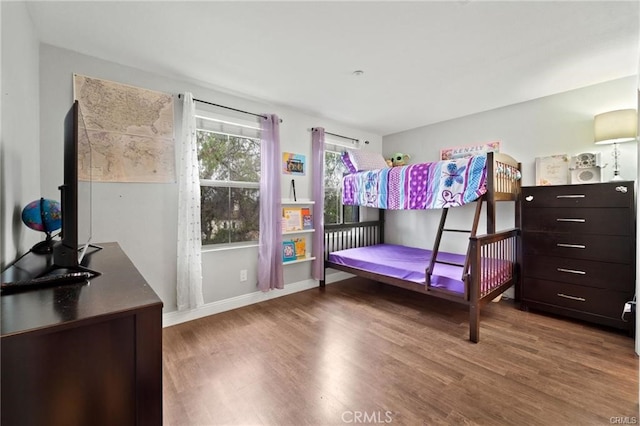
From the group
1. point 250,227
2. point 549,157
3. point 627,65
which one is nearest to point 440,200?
point 549,157

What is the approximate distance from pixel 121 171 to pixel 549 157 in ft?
13.6

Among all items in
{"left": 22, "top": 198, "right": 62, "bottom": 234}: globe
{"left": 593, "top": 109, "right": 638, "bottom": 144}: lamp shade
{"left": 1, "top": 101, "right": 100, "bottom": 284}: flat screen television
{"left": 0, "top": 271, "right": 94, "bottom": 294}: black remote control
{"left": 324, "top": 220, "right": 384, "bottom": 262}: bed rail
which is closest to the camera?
{"left": 0, "top": 271, "right": 94, "bottom": 294}: black remote control

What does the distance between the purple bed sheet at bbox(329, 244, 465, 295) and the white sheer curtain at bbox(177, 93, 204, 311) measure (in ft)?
5.58

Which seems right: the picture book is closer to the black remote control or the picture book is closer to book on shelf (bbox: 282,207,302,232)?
book on shelf (bbox: 282,207,302,232)

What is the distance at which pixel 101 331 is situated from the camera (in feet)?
2.30

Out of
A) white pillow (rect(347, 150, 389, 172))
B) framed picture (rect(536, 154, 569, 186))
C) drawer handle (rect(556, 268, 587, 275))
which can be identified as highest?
white pillow (rect(347, 150, 389, 172))

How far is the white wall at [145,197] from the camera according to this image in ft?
6.40

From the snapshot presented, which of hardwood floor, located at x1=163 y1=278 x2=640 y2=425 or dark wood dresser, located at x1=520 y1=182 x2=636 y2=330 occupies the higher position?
dark wood dresser, located at x1=520 y1=182 x2=636 y2=330

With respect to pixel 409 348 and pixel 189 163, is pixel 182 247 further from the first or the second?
pixel 409 348

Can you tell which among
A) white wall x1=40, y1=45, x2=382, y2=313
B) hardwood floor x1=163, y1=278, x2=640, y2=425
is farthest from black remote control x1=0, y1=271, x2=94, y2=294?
white wall x1=40, y1=45, x2=382, y2=313

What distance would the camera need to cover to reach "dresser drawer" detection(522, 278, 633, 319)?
2248mm

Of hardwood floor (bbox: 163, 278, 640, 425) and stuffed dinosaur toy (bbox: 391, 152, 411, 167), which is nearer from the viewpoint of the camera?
hardwood floor (bbox: 163, 278, 640, 425)

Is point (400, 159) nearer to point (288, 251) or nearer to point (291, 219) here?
point (291, 219)

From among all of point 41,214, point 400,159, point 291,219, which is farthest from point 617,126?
point 41,214
